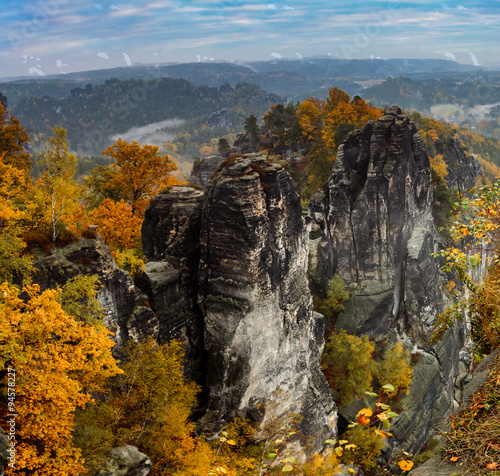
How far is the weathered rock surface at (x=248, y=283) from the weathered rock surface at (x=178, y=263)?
5.52ft

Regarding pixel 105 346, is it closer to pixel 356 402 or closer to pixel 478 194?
pixel 478 194

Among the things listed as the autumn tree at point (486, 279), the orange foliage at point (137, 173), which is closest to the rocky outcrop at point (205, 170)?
the orange foliage at point (137, 173)

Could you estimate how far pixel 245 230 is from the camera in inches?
926

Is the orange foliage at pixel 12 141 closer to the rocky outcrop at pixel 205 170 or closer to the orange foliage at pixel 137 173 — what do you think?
the orange foliage at pixel 137 173

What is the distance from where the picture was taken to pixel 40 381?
38.0 feet

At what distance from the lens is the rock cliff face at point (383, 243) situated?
45.8 meters

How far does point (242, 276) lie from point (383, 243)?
2822cm

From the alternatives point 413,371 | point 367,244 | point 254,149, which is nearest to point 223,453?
point 413,371

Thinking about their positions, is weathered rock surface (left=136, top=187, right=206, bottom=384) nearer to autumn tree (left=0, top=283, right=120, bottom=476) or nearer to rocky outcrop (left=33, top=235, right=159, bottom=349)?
rocky outcrop (left=33, top=235, right=159, bottom=349)

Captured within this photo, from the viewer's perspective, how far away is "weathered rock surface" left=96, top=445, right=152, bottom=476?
50.4 feet

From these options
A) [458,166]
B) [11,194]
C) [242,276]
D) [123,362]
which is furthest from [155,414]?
[458,166]

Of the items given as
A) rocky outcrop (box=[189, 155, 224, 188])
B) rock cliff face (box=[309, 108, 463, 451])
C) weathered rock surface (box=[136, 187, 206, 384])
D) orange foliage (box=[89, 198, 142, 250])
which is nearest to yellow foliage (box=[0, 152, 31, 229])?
orange foliage (box=[89, 198, 142, 250])

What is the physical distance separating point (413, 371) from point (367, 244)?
15.1m

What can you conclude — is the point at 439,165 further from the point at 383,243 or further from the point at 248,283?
the point at 248,283
